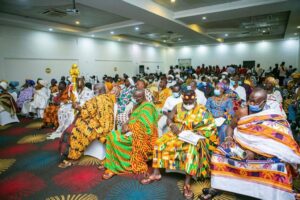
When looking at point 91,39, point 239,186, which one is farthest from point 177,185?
point 91,39

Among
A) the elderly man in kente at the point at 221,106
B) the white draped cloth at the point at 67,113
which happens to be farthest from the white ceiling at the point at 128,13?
the elderly man in kente at the point at 221,106

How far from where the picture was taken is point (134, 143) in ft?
9.06

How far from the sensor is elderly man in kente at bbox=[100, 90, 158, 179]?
109 inches

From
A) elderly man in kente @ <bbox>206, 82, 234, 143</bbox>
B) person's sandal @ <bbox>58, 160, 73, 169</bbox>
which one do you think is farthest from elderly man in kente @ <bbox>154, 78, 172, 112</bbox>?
person's sandal @ <bbox>58, 160, 73, 169</bbox>

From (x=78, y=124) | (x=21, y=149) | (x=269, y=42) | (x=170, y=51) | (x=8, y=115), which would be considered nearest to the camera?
(x=78, y=124)

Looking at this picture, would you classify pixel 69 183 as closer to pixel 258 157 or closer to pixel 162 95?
pixel 258 157

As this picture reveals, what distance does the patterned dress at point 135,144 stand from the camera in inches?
109

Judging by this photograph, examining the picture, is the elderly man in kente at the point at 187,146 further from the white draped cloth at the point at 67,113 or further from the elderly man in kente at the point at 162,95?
the white draped cloth at the point at 67,113

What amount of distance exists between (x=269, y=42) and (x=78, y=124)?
16.4 m

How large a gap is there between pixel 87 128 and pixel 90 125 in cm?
6

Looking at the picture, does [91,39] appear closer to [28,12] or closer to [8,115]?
[28,12]

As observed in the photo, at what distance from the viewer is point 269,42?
15172 mm

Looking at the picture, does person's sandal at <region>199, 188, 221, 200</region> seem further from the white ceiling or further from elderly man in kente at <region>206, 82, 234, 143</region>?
the white ceiling

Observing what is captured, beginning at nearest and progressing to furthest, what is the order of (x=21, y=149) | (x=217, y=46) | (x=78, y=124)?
1. (x=78, y=124)
2. (x=21, y=149)
3. (x=217, y=46)
